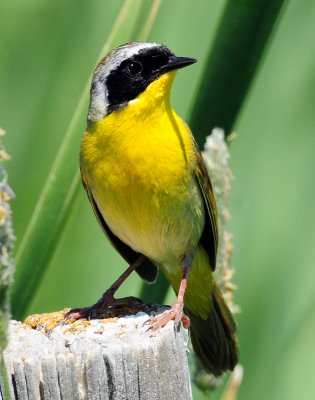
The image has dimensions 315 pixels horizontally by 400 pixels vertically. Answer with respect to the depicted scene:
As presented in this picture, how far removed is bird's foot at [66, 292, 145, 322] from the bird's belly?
28 centimetres

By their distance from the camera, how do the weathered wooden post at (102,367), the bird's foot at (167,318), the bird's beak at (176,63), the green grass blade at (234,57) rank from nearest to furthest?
1. the weathered wooden post at (102,367)
2. the bird's foot at (167,318)
3. the green grass blade at (234,57)
4. the bird's beak at (176,63)

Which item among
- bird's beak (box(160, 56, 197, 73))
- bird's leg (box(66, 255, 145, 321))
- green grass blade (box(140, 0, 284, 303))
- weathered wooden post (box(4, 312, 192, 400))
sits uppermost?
green grass blade (box(140, 0, 284, 303))

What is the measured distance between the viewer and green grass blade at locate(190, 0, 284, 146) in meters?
2.15

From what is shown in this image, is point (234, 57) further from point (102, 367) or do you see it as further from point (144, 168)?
point (102, 367)

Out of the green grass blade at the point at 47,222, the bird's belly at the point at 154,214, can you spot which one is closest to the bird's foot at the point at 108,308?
the green grass blade at the point at 47,222

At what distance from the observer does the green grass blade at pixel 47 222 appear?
2.15m

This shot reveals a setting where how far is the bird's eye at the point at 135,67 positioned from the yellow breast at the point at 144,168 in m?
0.07

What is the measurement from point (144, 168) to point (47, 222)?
0.51 m

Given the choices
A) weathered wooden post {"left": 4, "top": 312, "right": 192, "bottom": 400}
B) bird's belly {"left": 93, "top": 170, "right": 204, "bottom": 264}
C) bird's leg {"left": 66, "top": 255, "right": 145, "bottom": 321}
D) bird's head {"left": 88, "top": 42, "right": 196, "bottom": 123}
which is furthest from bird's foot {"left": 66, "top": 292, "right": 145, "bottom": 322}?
bird's head {"left": 88, "top": 42, "right": 196, "bottom": 123}

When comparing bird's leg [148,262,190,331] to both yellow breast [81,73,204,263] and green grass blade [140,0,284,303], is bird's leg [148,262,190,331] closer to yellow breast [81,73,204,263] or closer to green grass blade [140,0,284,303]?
yellow breast [81,73,204,263]

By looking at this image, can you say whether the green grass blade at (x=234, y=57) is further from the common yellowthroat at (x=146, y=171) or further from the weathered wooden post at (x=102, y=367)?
the weathered wooden post at (x=102, y=367)

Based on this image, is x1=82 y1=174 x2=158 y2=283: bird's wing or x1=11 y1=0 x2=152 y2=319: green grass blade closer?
x1=11 y1=0 x2=152 y2=319: green grass blade

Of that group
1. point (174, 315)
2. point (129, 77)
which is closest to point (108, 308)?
point (174, 315)

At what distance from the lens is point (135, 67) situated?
268 centimetres
